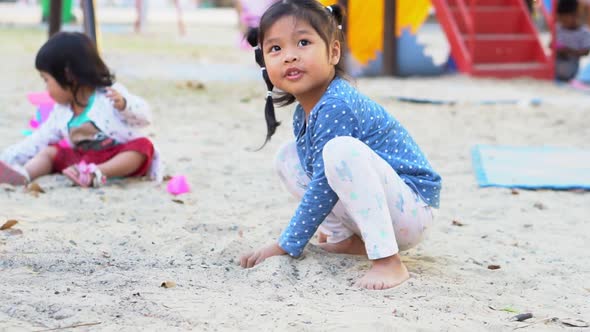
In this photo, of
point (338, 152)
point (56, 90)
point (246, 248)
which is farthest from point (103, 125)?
point (338, 152)

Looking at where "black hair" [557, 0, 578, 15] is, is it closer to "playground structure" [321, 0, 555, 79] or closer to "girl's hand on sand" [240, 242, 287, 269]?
"playground structure" [321, 0, 555, 79]

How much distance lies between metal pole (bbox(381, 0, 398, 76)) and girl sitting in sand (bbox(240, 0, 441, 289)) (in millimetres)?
5208

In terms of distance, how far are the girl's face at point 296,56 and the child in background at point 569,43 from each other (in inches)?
251

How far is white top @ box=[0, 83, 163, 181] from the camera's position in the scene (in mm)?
3650

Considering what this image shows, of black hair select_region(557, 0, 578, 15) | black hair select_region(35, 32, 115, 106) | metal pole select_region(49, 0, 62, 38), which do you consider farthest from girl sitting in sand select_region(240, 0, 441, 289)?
black hair select_region(557, 0, 578, 15)

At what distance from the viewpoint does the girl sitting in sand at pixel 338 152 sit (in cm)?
221

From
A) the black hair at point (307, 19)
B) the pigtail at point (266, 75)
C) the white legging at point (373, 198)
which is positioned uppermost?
the black hair at point (307, 19)

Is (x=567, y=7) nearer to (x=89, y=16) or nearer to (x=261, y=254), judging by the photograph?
(x=89, y=16)

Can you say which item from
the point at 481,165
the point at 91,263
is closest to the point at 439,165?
the point at 481,165

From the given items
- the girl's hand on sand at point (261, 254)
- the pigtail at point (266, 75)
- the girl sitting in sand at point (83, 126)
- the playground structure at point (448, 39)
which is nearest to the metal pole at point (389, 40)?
the playground structure at point (448, 39)

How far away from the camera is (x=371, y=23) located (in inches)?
313

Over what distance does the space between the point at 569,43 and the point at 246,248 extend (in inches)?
258

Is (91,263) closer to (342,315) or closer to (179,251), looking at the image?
(179,251)

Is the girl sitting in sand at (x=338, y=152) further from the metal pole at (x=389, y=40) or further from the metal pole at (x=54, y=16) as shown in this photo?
the metal pole at (x=54, y=16)
